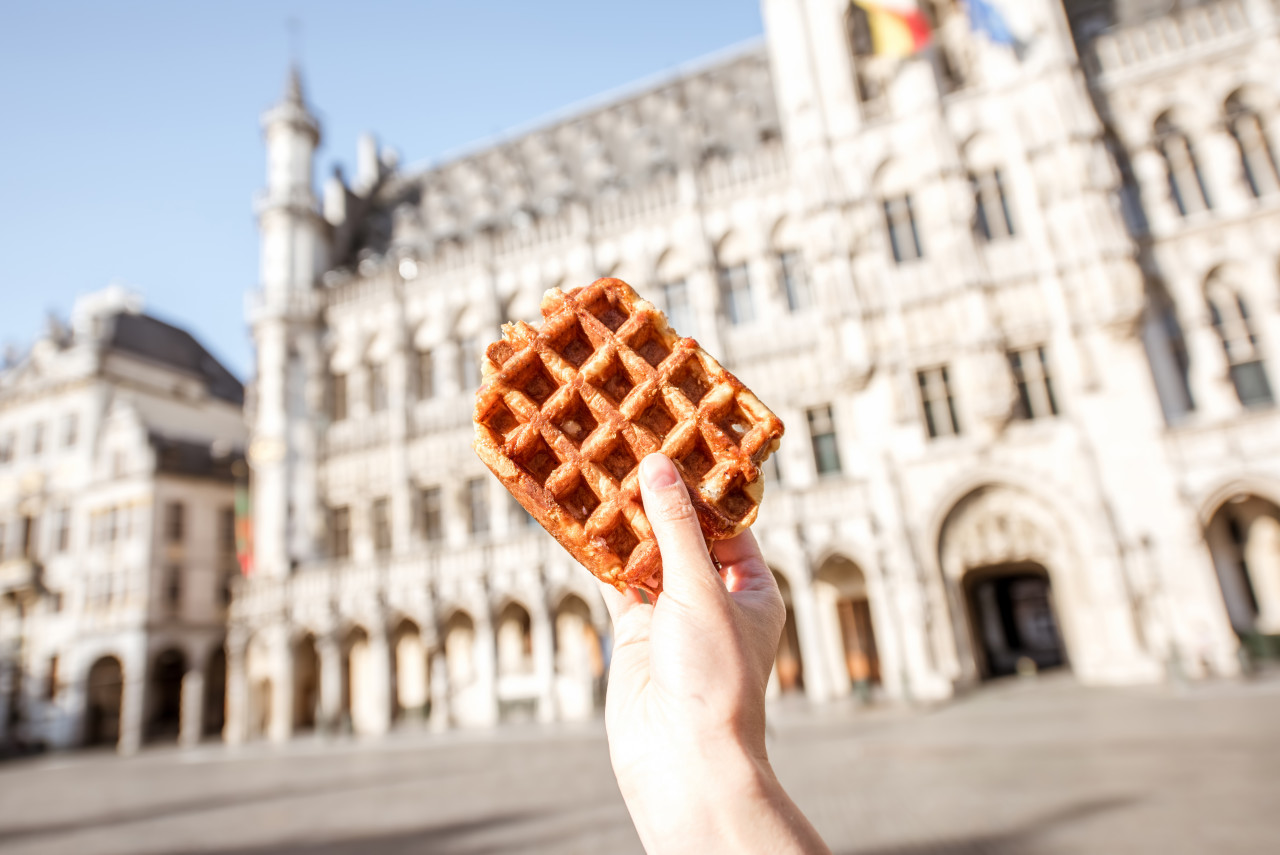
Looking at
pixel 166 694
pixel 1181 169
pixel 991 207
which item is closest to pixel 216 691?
pixel 166 694

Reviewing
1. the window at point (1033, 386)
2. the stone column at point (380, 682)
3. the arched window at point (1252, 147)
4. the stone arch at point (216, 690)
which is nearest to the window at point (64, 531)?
the stone arch at point (216, 690)

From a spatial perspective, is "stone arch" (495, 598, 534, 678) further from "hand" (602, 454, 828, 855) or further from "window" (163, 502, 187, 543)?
"hand" (602, 454, 828, 855)

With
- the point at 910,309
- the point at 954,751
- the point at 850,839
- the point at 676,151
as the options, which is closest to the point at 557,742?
the point at 954,751

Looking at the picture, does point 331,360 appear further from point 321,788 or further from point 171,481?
point 321,788

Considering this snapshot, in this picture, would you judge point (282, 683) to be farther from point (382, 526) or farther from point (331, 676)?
point (382, 526)

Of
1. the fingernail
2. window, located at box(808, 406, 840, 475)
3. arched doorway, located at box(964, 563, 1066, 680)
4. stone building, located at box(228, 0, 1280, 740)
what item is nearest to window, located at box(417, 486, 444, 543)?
stone building, located at box(228, 0, 1280, 740)
